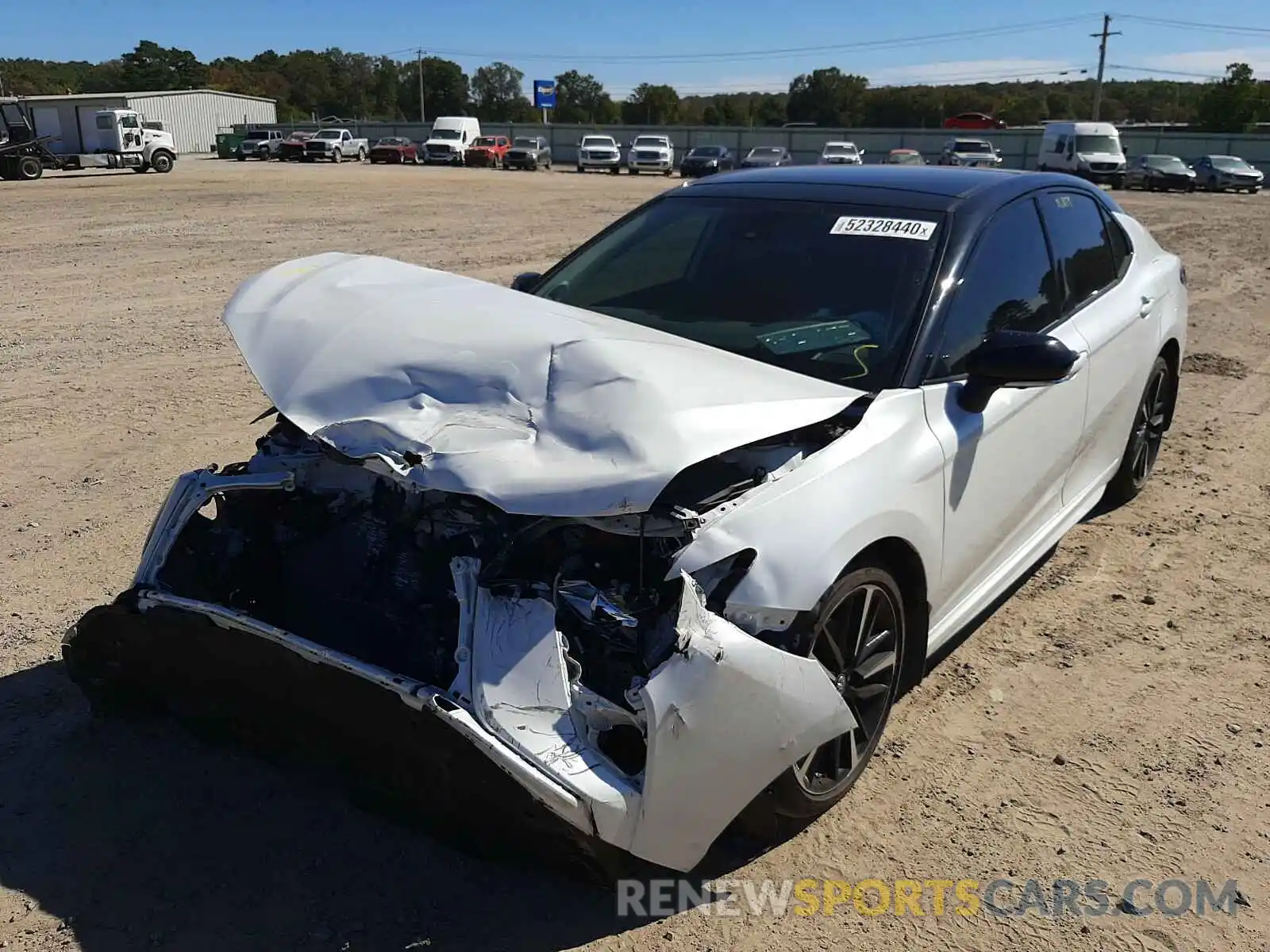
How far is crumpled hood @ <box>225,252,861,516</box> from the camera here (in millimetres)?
2416

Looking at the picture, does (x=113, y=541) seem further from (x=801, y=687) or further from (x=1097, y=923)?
(x=1097, y=923)

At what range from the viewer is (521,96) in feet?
348

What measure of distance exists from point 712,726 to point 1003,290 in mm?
2205

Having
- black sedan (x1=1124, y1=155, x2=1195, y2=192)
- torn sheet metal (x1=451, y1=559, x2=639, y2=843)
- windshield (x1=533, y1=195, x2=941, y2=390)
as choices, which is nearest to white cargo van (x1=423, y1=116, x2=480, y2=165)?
black sedan (x1=1124, y1=155, x2=1195, y2=192)

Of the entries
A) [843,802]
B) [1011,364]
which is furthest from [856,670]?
[1011,364]

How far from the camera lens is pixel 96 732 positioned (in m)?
3.33

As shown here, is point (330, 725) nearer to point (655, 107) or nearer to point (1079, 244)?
point (1079, 244)

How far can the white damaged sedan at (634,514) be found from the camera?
7.67ft

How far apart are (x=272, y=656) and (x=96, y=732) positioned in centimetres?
118

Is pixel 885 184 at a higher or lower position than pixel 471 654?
higher

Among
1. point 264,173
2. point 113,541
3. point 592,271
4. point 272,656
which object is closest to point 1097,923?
point 272,656

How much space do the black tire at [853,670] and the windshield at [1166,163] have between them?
3896 cm

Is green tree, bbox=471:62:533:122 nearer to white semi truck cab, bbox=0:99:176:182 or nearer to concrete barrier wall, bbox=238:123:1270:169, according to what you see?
concrete barrier wall, bbox=238:123:1270:169

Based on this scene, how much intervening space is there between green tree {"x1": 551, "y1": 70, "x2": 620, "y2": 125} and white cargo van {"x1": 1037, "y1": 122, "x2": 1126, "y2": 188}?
227ft
